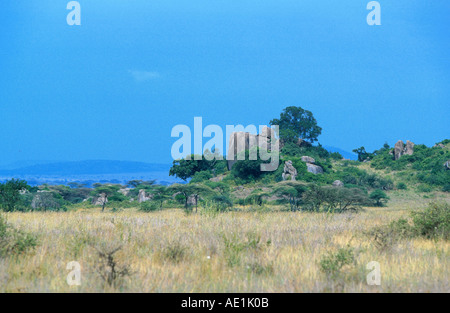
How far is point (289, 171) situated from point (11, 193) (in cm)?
2703

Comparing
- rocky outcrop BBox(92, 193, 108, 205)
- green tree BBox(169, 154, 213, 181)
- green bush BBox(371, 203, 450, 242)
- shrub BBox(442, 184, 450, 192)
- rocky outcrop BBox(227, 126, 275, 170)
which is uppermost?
rocky outcrop BBox(227, 126, 275, 170)

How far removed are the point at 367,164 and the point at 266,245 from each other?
53.6 metres

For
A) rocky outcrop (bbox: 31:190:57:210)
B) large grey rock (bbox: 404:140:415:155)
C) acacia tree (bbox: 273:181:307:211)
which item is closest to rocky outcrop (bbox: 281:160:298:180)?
acacia tree (bbox: 273:181:307:211)

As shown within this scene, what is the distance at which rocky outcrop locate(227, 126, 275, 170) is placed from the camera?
59.1 m

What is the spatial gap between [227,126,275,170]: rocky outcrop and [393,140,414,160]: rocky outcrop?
17.4 meters

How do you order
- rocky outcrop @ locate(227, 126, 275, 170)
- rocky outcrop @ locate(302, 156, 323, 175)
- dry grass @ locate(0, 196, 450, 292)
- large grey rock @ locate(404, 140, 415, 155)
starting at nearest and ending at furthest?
1. dry grass @ locate(0, 196, 450, 292)
2. rocky outcrop @ locate(302, 156, 323, 175)
3. large grey rock @ locate(404, 140, 415, 155)
4. rocky outcrop @ locate(227, 126, 275, 170)

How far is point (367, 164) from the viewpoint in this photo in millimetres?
57312

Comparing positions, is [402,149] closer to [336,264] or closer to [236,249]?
[236,249]

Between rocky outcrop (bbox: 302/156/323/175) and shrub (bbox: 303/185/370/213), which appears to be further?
rocky outcrop (bbox: 302/156/323/175)

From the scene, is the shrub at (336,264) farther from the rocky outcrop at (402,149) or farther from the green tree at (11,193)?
the rocky outcrop at (402,149)

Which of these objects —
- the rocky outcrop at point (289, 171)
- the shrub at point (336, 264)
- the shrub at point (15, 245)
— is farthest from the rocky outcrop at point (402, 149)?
the shrub at point (15, 245)

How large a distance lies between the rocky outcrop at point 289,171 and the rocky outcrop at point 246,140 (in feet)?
49.6

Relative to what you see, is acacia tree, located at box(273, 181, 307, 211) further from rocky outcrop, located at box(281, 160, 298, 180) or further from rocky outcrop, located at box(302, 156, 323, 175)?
rocky outcrop, located at box(302, 156, 323, 175)
